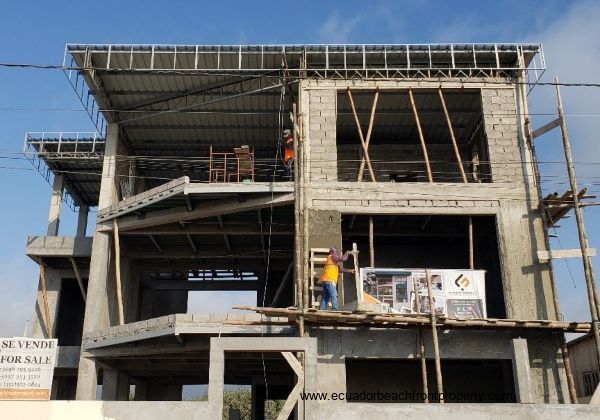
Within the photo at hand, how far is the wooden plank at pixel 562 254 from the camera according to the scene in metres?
16.2

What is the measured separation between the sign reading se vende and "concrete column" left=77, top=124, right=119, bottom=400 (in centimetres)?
863

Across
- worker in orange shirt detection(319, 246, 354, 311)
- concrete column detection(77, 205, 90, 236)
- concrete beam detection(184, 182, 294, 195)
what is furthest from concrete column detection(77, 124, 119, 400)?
concrete column detection(77, 205, 90, 236)

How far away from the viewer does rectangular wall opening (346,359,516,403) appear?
19.5 metres

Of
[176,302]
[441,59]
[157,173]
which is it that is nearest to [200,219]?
[157,173]

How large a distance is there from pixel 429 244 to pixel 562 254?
6.43m

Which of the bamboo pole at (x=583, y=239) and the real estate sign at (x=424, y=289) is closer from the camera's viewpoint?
the bamboo pole at (x=583, y=239)

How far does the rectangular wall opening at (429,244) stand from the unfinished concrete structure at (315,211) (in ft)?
0.26

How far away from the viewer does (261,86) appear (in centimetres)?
2084

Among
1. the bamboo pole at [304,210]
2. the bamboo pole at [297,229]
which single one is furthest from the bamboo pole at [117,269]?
the bamboo pole at [304,210]

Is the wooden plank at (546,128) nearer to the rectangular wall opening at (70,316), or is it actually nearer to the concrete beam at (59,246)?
the concrete beam at (59,246)

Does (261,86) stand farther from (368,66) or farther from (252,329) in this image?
(252,329)

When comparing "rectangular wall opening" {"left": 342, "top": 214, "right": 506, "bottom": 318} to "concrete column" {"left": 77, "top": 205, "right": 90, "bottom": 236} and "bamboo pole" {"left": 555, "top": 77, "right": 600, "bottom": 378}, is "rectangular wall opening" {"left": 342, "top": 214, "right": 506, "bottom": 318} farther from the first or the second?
"concrete column" {"left": 77, "top": 205, "right": 90, "bottom": 236}

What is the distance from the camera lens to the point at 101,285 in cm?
2016

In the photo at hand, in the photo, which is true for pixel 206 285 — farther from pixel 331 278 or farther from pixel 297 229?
pixel 331 278
